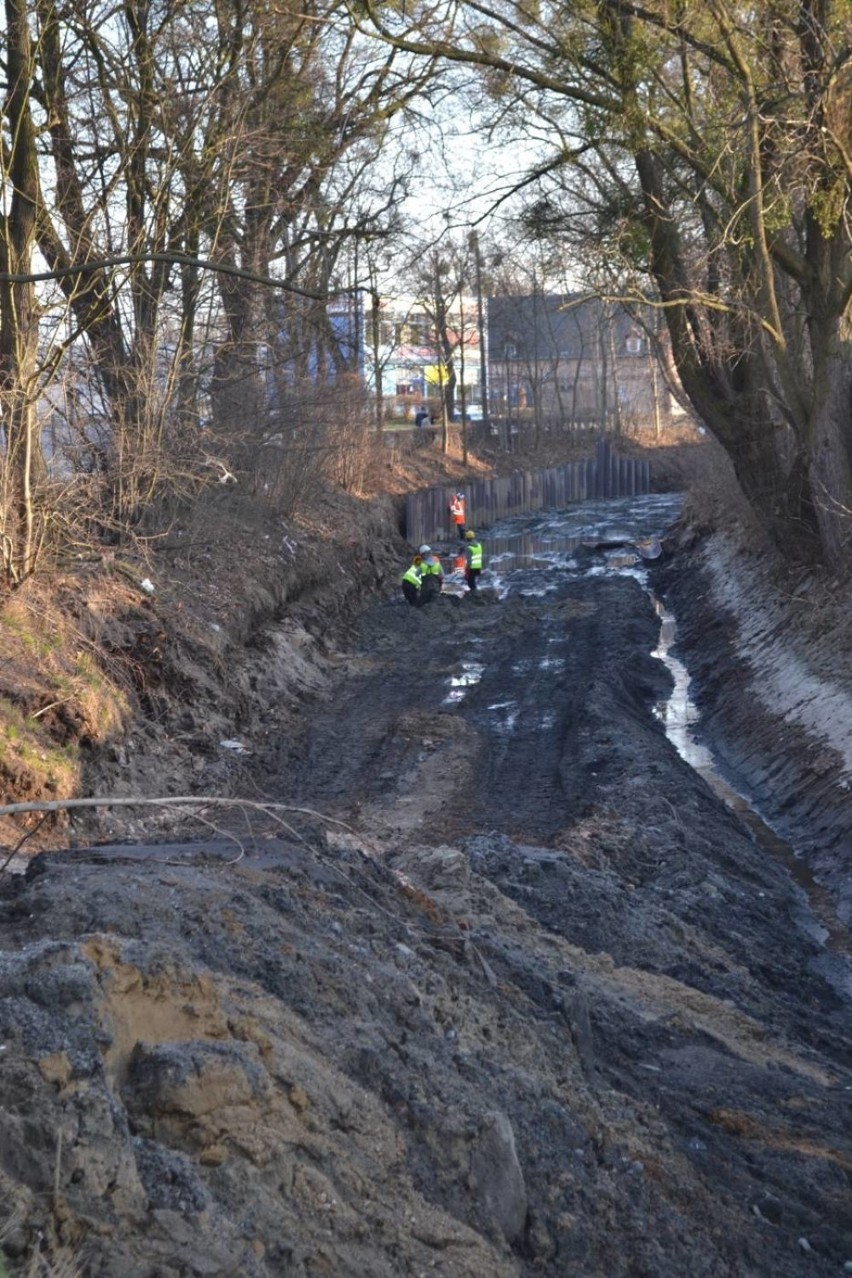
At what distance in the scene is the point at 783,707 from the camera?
16.8 metres

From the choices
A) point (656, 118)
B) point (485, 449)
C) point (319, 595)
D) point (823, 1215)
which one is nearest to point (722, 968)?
point (823, 1215)

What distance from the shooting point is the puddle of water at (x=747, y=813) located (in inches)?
450

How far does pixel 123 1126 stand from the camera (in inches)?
181

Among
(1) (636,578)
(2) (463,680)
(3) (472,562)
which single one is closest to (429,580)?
(3) (472,562)

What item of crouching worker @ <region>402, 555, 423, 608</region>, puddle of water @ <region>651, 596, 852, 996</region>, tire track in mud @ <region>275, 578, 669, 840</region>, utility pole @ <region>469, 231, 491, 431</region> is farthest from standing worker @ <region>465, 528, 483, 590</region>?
utility pole @ <region>469, 231, 491, 431</region>

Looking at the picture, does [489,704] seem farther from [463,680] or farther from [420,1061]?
[420,1061]

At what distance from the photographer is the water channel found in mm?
11977

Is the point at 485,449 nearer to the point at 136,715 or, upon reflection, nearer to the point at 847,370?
the point at 847,370

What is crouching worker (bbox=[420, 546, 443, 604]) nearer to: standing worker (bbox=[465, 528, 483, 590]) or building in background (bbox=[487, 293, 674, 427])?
standing worker (bbox=[465, 528, 483, 590])

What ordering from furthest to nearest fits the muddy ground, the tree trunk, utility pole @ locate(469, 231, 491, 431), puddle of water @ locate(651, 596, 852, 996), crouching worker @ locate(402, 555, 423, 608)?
utility pole @ locate(469, 231, 491, 431) → crouching worker @ locate(402, 555, 423, 608) → the tree trunk → puddle of water @ locate(651, 596, 852, 996) → the muddy ground

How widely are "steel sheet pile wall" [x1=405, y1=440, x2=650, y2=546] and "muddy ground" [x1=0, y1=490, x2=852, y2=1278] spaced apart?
27.8 meters

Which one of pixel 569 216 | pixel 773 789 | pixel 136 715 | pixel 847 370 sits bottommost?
pixel 773 789

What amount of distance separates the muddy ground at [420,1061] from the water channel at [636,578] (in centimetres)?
26

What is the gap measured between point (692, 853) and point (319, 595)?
521 inches
